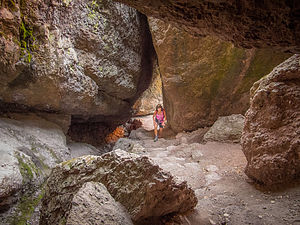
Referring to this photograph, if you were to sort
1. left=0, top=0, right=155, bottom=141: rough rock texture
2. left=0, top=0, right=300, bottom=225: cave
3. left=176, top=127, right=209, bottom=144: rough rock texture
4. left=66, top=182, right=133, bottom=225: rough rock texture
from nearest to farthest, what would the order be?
1. left=66, top=182, right=133, bottom=225: rough rock texture
2. left=0, top=0, right=300, bottom=225: cave
3. left=0, top=0, right=155, bottom=141: rough rock texture
4. left=176, top=127, right=209, bottom=144: rough rock texture

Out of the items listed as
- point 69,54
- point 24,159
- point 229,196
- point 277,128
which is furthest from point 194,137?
point 24,159

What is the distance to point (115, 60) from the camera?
6469mm

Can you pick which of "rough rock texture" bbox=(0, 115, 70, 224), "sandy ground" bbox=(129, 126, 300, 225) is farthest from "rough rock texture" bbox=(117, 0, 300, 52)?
"rough rock texture" bbox=(0, 115, 70, 224)

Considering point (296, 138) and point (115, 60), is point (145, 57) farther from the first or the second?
point (296, 138)

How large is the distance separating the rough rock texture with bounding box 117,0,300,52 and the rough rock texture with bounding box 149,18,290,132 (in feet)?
13.6

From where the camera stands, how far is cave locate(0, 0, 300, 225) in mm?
1498

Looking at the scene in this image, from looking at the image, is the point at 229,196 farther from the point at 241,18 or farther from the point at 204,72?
the point at 204,72

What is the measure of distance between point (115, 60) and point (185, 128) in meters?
3.84

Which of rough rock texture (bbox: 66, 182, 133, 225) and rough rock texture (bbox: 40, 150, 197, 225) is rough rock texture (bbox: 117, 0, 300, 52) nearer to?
rough rock texture (bbox: 40, 150, 197, 225)

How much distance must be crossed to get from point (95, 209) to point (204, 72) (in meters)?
5.51

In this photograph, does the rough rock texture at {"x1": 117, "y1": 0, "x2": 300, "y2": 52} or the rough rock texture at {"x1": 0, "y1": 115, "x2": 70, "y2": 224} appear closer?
the rough rock texture at {"x1": 117, "y1": 0, "x2": 300, "y2": 52}

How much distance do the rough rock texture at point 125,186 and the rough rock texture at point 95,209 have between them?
101 mm

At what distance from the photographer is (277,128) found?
2.35m

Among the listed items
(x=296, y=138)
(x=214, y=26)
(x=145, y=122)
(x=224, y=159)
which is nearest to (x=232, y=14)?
(x=214, y=26)
